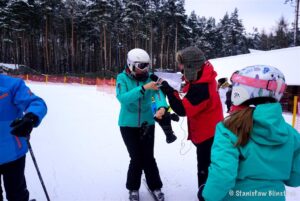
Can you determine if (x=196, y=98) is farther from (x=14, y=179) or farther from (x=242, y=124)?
(x=14, y=179)

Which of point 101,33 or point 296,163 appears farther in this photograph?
point 101,33

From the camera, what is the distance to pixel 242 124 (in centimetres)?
174

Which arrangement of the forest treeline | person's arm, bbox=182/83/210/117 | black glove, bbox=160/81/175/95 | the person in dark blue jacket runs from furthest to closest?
the forest treeline → black glove, bbox=160/81/175/95 → person's arm, bbox=182/83/210/117 → the person in dark blue jacket

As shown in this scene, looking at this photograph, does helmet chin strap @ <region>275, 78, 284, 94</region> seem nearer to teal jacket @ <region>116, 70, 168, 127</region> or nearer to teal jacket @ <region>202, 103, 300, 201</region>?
teal jacket @ <region>202, 103, 300, 201</region>

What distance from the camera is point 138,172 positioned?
3.61 meters

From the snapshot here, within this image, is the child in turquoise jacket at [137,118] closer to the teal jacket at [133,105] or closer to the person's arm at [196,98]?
the teal jacket at [133,105]

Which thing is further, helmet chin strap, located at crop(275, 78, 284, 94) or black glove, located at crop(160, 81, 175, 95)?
black glove, located at crop(160, 81, 175, 95)

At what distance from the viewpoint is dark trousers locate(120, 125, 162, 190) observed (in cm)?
351

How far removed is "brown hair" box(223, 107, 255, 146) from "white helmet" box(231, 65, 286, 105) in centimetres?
11

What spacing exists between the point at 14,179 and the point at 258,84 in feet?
7.36

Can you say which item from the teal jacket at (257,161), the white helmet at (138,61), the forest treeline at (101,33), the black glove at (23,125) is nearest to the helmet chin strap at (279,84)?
the teal jacket at (257,161)

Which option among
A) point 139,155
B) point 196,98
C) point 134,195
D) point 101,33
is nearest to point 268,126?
point 196,98

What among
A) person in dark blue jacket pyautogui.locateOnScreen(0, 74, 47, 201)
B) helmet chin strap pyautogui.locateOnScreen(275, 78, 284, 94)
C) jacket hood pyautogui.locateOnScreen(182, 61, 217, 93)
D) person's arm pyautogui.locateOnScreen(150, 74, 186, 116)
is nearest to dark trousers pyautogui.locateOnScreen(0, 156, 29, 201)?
person in dark blue jacket pyautogui.locateOnScreen(0, 74, 47, 201)

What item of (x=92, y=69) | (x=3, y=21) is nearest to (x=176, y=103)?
(x=3, y=21)
